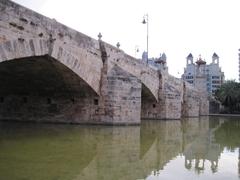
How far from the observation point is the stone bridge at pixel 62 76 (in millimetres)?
11867

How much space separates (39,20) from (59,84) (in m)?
4.69

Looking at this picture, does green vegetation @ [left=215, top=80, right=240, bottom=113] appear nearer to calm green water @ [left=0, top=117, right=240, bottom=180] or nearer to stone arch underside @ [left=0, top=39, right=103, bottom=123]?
stone arch underside @ [left=0, top=39, right=103, bottom=123]

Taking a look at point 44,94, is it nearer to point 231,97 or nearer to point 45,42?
point 45,42

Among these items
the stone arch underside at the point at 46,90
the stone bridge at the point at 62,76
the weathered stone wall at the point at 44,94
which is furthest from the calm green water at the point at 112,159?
the weathered stone wall at the point at 44,94

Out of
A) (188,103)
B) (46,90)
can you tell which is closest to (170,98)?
(188,103)

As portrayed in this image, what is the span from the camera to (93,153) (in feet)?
28.3

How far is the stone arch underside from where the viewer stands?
45.4 ft

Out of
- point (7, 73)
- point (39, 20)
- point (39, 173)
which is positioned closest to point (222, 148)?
point (39, 173)

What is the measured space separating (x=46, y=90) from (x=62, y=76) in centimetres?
235

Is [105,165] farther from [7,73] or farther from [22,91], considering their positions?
[22,91]

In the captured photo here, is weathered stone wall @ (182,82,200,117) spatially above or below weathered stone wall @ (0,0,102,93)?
below

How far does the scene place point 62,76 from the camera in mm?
15500

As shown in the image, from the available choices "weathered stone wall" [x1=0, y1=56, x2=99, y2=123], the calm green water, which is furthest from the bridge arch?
the calm green water

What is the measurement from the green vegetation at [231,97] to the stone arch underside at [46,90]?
1248 inches
